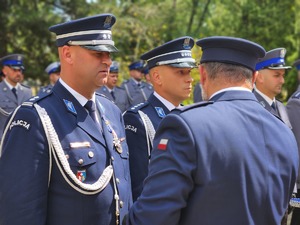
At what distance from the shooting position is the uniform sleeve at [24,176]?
8.46ft

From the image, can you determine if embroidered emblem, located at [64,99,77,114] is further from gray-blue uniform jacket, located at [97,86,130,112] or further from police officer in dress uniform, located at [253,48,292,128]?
gray-blue uniform jacket, located at [97,86,130,112]

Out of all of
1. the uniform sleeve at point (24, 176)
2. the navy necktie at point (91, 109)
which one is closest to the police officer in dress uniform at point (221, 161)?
the uniform sleeve at point (24, 176)

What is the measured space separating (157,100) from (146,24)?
59.6ft

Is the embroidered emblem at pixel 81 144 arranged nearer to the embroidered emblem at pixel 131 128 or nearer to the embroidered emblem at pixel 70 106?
the embroidered emblem at pixel 70 106

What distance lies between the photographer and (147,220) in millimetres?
2256

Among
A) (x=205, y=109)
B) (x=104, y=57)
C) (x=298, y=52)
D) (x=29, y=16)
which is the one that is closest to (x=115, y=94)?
(x=29, y=16)

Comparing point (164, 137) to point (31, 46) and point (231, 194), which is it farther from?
point (31, 46)

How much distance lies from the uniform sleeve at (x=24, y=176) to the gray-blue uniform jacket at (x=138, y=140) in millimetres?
1123

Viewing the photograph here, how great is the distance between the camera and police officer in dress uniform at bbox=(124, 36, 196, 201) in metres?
3.69

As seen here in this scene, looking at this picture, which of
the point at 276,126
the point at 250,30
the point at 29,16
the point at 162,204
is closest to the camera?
the point at 162,204

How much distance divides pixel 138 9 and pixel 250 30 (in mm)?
5097

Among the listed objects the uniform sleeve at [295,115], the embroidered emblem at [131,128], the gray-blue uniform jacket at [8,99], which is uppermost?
the embroidered emblem at [131,128]

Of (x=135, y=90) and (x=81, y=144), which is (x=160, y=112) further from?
(x=135, y=90)

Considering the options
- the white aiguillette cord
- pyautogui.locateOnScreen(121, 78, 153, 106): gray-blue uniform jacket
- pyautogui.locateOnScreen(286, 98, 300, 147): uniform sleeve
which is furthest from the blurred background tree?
the white aiguillette cord
